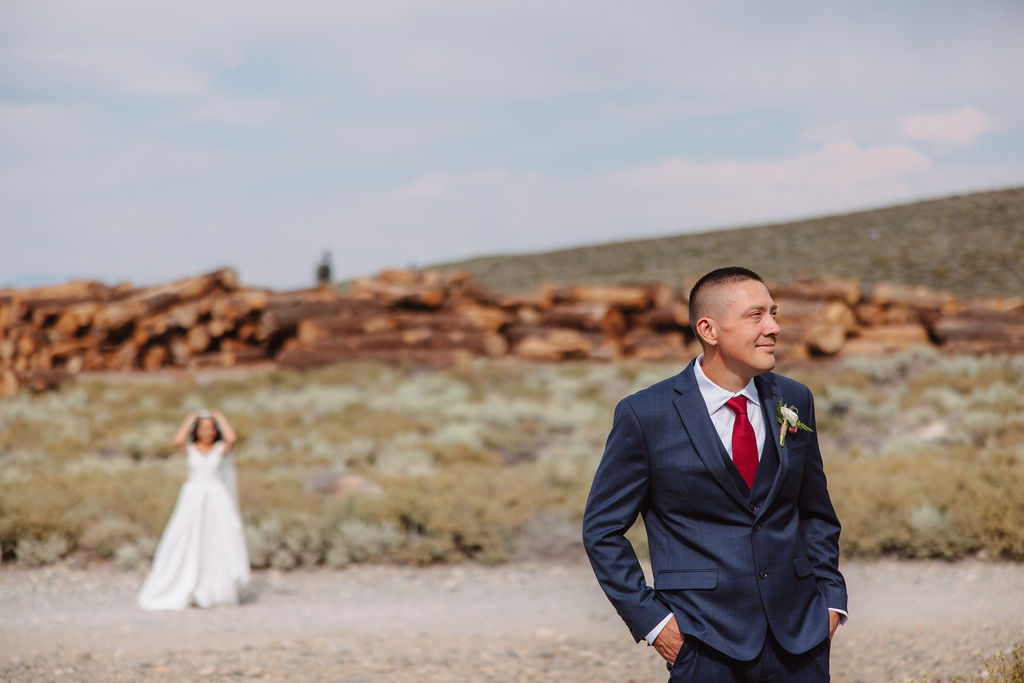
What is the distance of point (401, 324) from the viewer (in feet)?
72.4

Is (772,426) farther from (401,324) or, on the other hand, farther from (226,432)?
(401,324)

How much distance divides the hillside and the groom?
2618cm

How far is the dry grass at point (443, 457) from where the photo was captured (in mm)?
8961

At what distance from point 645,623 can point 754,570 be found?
13.7 inches

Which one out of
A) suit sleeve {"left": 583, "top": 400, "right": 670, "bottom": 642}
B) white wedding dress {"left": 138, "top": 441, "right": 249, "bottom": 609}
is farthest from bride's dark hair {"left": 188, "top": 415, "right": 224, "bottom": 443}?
suit sleeve {"left": 583, "top": 400, "right": 670, "bottom": 642}

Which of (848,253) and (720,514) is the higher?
(848,253)

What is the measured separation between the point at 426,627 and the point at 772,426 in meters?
4.94

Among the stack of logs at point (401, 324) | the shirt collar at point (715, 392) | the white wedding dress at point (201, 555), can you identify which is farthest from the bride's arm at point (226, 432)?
the stack of logs at point (401, 324)

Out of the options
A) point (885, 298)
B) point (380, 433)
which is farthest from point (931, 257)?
point (380, 433)

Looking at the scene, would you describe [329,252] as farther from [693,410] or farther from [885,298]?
[693,410]

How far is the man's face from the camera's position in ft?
8.50

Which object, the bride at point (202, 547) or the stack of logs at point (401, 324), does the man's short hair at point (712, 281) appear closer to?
the bride at point (202, 547)

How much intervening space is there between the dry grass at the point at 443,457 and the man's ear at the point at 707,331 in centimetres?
649

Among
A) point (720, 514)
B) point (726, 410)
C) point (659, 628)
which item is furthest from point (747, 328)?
point (659, 628)
